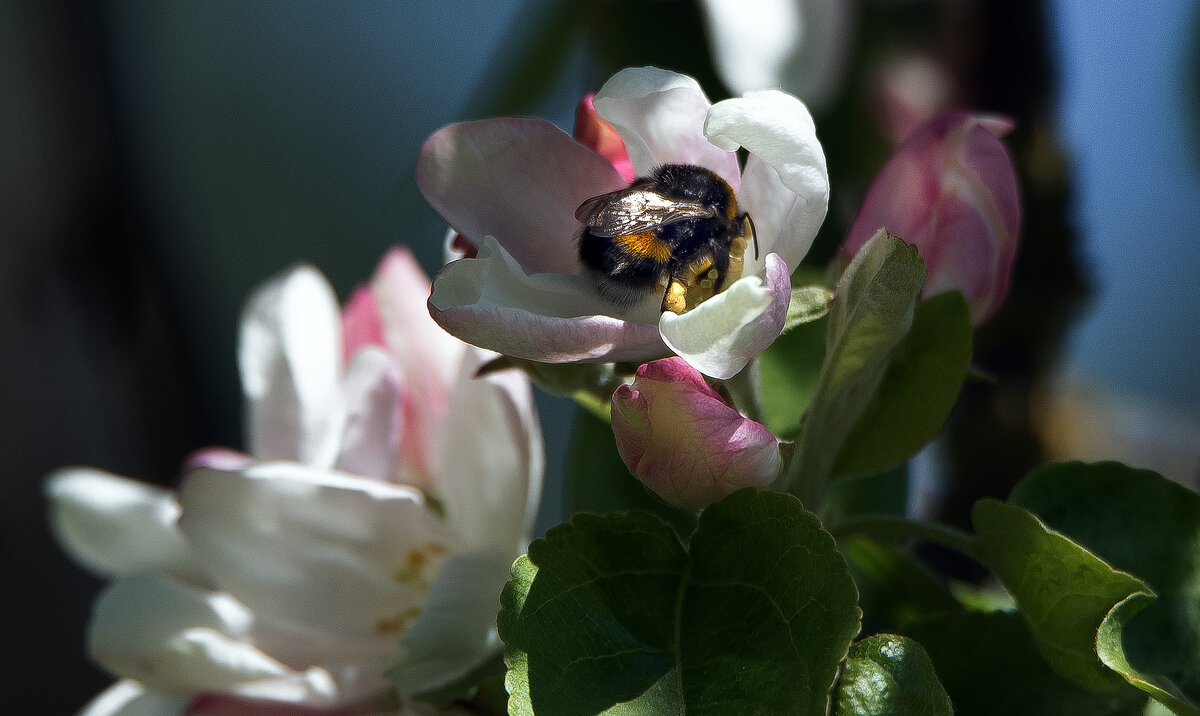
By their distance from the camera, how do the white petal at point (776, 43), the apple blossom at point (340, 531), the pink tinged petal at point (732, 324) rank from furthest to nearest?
the white petal at point (776, 43)
the apple blossom at point (340, 531)
the pink tinged petal at point (732, 324)

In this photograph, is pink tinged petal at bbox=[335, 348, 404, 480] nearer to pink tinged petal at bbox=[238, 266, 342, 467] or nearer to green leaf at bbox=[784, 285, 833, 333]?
pink tinged petal at bbox=[238, 266, 342, 467]

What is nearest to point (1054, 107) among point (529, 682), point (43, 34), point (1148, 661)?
point (1148, 661)

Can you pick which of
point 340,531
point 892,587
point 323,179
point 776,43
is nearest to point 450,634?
point 340,531

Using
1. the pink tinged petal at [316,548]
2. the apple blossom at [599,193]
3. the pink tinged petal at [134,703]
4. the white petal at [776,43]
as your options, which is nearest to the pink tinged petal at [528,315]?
the apple blossom at [599,193]

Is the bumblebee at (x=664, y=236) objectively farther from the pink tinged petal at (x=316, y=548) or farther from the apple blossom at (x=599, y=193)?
the pink tinged petal at (x=316, y=548)

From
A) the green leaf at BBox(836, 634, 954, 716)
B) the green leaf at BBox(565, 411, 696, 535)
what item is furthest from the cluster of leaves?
the green leaf at BBox(565, 411, 696, 535)
